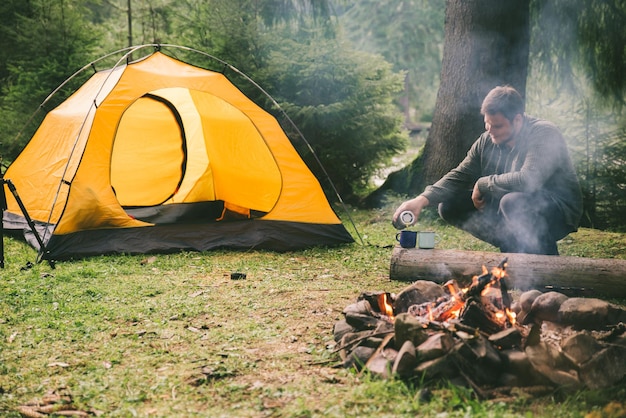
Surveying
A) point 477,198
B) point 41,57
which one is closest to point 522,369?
point 477,198

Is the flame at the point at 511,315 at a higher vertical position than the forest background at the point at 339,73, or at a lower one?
lower

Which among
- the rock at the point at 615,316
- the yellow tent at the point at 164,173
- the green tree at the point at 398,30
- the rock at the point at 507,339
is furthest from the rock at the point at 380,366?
the green tree at the point at 398,30

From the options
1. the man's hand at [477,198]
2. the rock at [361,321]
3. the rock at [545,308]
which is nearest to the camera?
the rock at [361,321]

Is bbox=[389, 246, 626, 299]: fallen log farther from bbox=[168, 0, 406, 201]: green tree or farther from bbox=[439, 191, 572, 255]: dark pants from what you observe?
bbox=[168, 0, 406, 201]: green tree

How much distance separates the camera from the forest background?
724 centimetres

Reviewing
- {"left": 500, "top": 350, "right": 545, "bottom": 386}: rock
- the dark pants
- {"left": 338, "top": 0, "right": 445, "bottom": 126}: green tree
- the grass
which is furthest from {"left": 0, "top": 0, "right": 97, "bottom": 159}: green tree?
{"left": 338, "top": 0, "right": 445, "bottom": 126}: green tree

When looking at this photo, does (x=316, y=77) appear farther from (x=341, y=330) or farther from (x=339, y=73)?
(x=341, y=330)

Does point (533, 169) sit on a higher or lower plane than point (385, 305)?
higher

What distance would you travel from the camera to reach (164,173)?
7.33m

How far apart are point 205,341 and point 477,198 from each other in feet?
7.30

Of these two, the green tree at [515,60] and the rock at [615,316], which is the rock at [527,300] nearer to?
the rock at [615,316]

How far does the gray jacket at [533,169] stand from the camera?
13.7ft

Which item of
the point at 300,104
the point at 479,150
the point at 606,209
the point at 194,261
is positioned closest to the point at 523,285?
the point at 479,150

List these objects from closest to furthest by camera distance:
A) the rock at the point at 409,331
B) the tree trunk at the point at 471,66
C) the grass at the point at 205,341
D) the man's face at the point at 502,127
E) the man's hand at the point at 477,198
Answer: the grass at the point at 205,341, the rock at the point at 409,331, the man's face at the point at 502,127, the man's hand at the point at 477,198, the tree trunk at the point at 471,66
